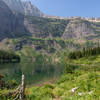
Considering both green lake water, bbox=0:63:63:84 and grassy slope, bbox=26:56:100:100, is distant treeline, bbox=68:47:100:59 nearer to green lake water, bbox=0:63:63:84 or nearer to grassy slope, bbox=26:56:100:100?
green lake water, bbox=0:63:63:84

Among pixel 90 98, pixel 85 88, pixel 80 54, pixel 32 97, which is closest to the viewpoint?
pixel 90 98

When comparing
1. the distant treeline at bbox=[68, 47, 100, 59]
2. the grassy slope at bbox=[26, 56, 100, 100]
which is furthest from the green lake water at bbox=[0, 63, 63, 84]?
the distant treeline at bbox=[68, 47, 100, 59]

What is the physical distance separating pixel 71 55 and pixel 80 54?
1303cm

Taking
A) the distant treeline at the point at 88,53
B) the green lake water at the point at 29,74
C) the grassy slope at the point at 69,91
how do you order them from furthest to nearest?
1. the distant treeline at the point at 88,53
2. the green lake water at the point at 29,74
3. the grassy slope at the point at 69,91

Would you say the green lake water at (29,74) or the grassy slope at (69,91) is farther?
the green lake water at (29,74)

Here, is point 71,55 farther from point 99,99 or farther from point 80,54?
point 99,99

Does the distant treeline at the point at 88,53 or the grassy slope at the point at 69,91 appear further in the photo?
the distant treeline at the point at 88,53

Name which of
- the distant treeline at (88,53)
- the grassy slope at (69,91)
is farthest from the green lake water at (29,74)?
the distant treeline at (88,53)

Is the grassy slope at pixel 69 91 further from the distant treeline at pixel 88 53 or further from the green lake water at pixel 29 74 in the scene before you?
the distant treeline at pixel 88 53

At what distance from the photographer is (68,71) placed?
47.8 meters

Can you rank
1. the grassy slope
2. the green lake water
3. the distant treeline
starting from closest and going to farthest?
the grassy slope < the green lake water < the distant treeline

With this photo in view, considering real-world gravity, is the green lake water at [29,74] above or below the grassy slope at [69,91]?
below

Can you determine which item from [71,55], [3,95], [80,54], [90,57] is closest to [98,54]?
[90,57]

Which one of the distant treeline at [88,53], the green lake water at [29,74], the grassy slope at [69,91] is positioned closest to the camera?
the grassy slope at [69,91]
